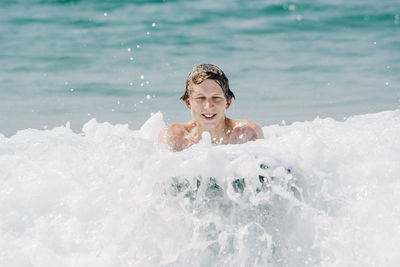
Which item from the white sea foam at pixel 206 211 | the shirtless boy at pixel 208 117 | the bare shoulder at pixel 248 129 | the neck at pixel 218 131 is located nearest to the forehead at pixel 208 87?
the shirtless boy at pixel 208 117

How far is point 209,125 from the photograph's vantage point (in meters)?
4.75

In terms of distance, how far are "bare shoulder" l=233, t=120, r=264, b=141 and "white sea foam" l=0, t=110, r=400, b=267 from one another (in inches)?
10.5

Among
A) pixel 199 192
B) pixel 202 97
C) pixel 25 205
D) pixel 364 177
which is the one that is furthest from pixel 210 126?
pixel 25 205

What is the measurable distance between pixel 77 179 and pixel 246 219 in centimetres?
212

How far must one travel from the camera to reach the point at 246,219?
3.58 metres

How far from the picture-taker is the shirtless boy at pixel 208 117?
4535 millimetres

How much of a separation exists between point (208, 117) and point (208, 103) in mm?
174

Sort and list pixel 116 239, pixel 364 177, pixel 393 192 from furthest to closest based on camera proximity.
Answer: pixel 364 177, pixel 393 192, pixel 116 239

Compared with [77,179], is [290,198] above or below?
below

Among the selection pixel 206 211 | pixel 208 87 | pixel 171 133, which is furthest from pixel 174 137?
pixel 206 211

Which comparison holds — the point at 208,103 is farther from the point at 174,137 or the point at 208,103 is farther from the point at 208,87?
the point at 174,137

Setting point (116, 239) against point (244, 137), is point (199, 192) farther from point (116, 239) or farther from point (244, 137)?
point (244, 137)

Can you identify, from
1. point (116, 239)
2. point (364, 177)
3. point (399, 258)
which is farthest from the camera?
point (364, 177)

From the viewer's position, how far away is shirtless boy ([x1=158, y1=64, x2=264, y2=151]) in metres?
4.54
